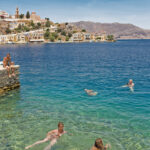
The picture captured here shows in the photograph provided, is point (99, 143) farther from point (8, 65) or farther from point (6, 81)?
point (8, 65)

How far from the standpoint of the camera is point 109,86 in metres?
26.2

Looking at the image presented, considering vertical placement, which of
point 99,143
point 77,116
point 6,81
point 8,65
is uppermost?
point 8,65

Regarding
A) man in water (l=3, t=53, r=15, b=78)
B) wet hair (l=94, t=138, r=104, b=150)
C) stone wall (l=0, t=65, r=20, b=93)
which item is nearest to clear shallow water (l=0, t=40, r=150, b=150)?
stone wall (l=0, t=65, r=20, b=93)

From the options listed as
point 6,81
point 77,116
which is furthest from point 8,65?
point 77,116

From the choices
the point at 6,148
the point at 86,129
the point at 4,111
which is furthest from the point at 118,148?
the point at 4,111

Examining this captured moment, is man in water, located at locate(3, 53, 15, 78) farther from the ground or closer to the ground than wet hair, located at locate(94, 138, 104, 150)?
farther from the ground

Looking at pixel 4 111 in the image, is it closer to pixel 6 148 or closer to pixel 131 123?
pixel 6 148

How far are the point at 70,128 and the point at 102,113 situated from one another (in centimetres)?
385

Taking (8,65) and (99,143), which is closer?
(99,143)

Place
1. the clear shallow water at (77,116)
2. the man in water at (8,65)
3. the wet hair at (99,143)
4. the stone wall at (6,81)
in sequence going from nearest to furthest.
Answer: the wet hair at (99,143)
the clear shallow water at (77,116)
the stone wall at (6,81)
the man in water at (8,65)

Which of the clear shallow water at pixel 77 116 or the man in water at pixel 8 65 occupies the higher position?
the man in water at pixel 8 65

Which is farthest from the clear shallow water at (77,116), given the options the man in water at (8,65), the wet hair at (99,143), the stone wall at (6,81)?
the man in water at (8,65)

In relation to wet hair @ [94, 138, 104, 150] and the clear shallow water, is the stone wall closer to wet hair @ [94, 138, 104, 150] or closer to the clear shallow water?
the clear shallow water

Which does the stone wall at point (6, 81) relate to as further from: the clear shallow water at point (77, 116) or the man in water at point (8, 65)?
the clear shallow water at point (77, 116)
